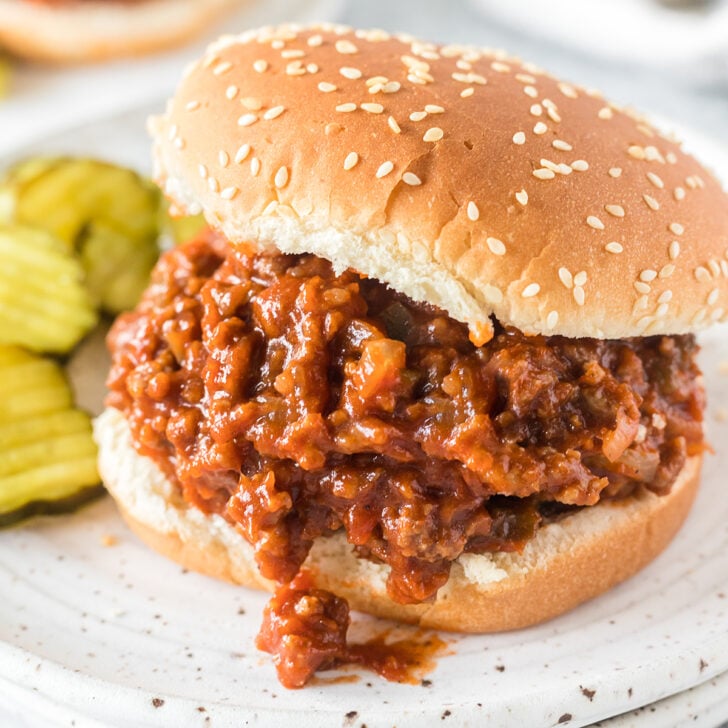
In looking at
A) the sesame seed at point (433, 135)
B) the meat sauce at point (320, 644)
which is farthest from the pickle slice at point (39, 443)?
the sesame seed at point (433, 135)

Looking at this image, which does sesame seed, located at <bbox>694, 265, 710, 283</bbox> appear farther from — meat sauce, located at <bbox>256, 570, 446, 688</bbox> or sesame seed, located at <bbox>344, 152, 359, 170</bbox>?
meat sauce, located at <bbox>256, 570, 446, 688</bbox>

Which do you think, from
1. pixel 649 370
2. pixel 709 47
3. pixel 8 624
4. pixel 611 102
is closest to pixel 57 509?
pixel 8 624

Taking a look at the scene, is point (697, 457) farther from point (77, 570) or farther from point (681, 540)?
point (77, 570)

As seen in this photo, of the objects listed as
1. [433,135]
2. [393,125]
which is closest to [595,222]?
[433,135]

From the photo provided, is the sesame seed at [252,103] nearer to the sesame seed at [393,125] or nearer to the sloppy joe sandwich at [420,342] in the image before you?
the sloppy joe sandwich at [420,342]

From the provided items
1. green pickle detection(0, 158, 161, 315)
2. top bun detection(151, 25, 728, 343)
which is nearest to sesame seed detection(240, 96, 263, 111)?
top bun detection(151, 25, 728, 343)

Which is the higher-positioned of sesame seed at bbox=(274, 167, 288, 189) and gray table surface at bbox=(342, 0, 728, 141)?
sesame seed at bbox=(274, 167, 288, 189)
